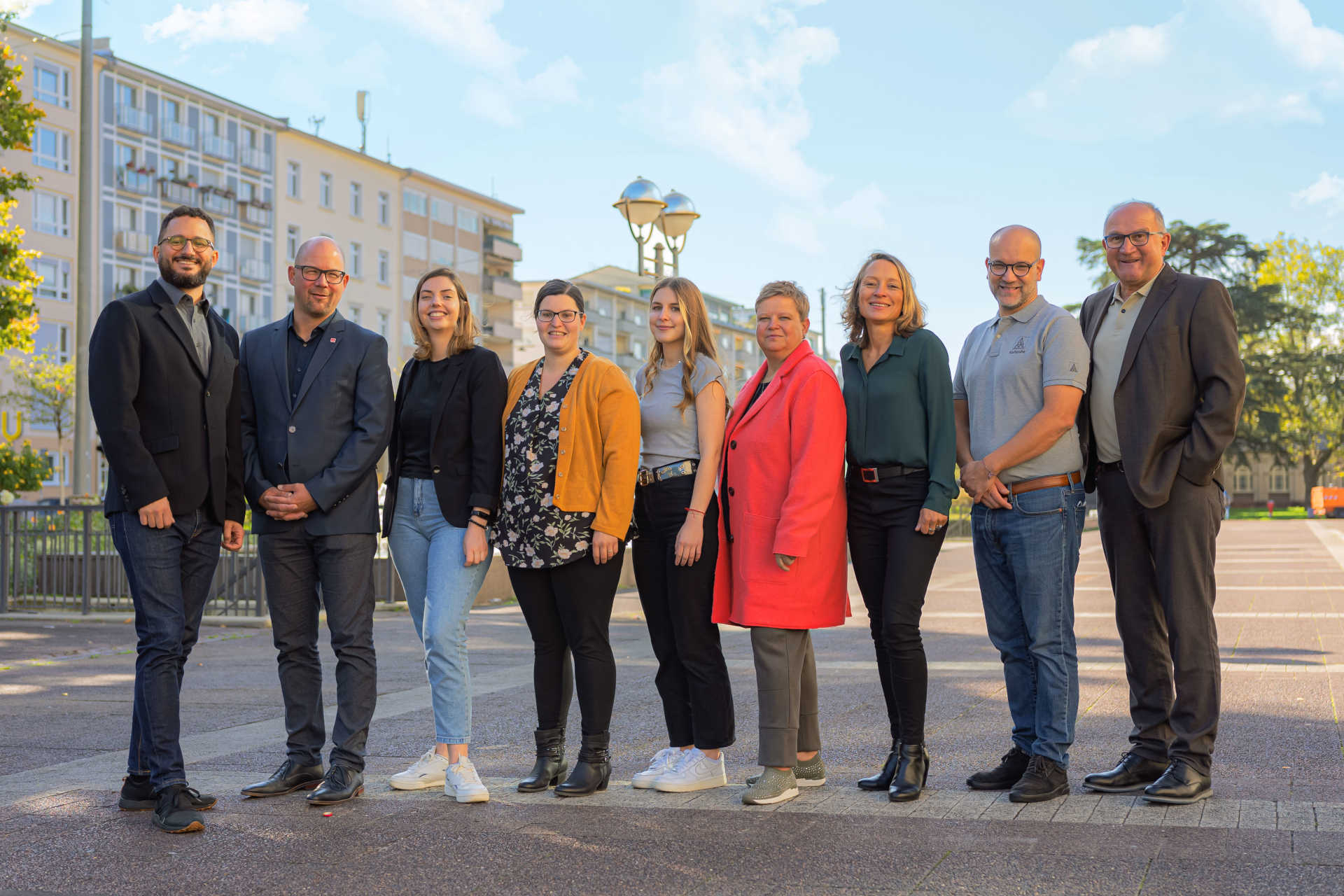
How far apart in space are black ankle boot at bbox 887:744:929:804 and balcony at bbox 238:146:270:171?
6547cm

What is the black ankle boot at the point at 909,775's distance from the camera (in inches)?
198

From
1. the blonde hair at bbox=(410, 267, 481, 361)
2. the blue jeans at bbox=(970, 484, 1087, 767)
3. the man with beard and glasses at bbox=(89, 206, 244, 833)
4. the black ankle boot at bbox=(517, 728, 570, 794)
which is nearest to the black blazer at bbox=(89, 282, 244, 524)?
the man with beard and glasses at bbox=(89, 206, 244, 833)

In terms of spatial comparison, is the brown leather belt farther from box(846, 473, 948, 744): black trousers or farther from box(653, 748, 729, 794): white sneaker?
box(653, 748, 729, 794): white sneaker

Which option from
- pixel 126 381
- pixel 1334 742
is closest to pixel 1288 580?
pixel 1334 742

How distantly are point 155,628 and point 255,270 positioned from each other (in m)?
63.4

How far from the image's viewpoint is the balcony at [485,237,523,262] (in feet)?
266

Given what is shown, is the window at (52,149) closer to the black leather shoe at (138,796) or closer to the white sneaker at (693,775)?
the black leather shoe at (138,796)

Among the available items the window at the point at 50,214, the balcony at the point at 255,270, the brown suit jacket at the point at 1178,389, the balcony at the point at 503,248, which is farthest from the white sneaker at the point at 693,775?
the balcony at the point at 503,248

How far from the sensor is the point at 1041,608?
16.9 feet

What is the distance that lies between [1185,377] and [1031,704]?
1433 millimetres

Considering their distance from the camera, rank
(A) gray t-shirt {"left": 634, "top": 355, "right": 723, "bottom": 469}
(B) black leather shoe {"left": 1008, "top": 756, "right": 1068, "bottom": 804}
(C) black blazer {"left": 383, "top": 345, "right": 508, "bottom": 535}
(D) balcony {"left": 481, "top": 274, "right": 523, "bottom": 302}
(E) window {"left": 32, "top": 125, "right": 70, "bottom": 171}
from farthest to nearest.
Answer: (D) balcony {"left": 481, "top": 274, "right": 523, "bottom": 302} < (E) window {"left": 32, "top": 125, "right": 70, "bottom": 171} < (A) gray t-shirt {"left": 634, "top": 355, "right": 723, "bottom": 469} < (C) black blazer {"left": 383, "top": 345, "right": 508, "bottom": 535} < (B) black leather shoe {"left": 1008, "top": 756, "right": 1068, "bottom": 804}

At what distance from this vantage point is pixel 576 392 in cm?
538

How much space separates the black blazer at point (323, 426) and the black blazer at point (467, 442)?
19cm

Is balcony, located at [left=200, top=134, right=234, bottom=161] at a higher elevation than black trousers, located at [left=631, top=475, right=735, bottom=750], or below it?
higher
